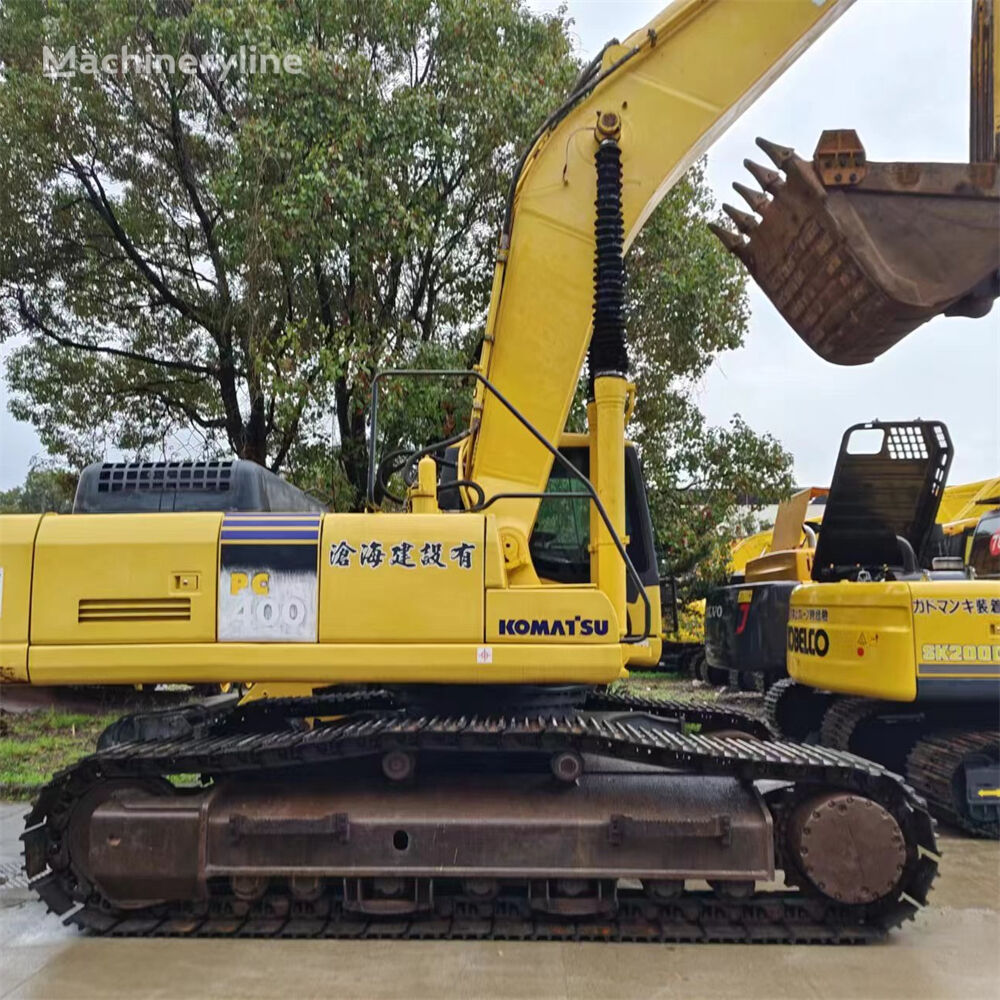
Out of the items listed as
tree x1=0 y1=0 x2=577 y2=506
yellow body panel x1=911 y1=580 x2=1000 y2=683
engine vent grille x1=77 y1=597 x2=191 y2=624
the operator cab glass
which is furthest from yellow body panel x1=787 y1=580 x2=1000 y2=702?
tree x1=0 y1=0 x2=577 y2=506

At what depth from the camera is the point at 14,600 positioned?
432 centimetres

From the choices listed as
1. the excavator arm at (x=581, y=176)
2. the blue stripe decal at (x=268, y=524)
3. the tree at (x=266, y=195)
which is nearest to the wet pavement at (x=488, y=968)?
the blue stripe decal at (x=268, y=524)

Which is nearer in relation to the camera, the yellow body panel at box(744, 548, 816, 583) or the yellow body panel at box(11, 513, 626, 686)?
the yellow body panel at box(11, 513, 626, 686)

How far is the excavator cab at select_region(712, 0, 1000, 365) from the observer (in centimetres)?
466

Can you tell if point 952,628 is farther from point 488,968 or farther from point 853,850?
point 488,968

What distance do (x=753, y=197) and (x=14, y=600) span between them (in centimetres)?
432

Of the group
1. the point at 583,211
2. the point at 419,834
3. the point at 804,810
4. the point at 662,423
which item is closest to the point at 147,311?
the point at 662,423

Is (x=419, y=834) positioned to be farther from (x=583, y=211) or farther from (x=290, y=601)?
(x=583, y=211)

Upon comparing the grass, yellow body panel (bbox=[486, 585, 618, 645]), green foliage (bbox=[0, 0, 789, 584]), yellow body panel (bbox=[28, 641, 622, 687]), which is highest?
green foliage (bbox=[0, 0, 789, 584])

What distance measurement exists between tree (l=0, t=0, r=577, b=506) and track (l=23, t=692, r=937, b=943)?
512 cm

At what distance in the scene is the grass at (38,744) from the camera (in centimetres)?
746

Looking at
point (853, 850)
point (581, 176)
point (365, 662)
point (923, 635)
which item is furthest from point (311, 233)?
point (853, 850)

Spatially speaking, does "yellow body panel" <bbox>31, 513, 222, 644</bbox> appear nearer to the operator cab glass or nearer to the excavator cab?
the operator cab glass

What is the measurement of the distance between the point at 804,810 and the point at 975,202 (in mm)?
3111
